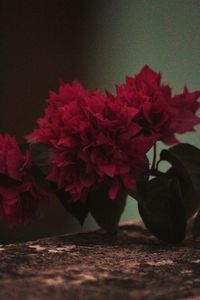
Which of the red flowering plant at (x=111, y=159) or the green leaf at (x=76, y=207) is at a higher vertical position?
the red flowering plant at (x=111, y=159)

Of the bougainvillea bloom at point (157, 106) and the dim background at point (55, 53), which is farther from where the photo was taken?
the dim background at point (55, 53)

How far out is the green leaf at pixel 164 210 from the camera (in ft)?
1.81

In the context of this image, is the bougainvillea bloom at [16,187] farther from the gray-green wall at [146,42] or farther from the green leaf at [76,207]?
the gray-green wall at [146,42]

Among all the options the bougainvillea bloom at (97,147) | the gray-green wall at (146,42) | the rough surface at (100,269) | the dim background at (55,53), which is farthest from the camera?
the dim background at (55,53)

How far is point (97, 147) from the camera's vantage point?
51 centimetres

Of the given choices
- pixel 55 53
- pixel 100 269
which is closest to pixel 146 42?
pixel 55 53

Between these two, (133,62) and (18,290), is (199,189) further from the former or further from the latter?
(133,62)

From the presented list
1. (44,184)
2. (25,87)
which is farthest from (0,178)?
(25,87)

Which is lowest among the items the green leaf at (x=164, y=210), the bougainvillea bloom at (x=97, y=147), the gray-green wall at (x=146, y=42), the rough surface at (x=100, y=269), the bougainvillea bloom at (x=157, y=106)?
the rough surface at (x=100, y=269)

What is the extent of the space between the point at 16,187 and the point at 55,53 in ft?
2.15

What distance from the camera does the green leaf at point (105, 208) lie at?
58cm

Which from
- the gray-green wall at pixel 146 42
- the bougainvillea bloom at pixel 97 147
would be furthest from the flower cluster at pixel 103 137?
the gray-green wall at pixel 146 42

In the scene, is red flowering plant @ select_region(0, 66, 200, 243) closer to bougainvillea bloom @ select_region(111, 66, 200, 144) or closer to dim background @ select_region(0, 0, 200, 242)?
bougainvillea bloom @ select_region(111, 66, 200, 144)

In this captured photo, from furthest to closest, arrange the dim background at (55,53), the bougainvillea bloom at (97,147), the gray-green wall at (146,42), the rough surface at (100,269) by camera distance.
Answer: the dim background at (55,53) < the gray-green wall at (146,42) < the bougainvillea bloom at (97,147) < the rough surface at (100,269)
